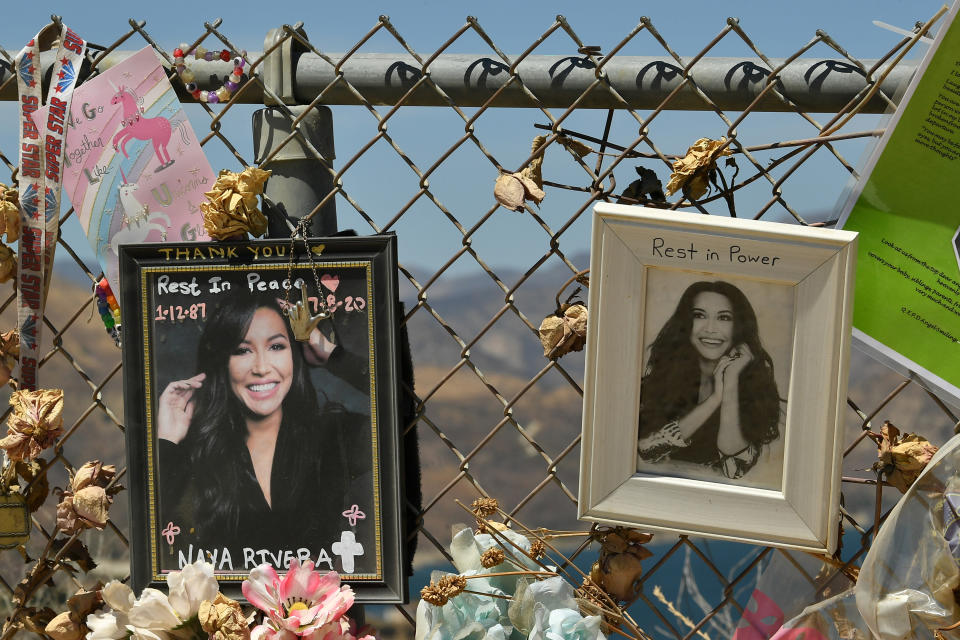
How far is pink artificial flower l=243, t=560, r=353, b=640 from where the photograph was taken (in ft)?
4.06

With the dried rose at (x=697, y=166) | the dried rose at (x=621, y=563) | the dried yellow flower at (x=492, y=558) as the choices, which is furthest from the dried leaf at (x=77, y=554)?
the dried rose at (x=697, y=166)

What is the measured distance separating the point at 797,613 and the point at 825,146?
60 centimetres

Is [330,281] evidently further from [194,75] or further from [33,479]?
[33,479]

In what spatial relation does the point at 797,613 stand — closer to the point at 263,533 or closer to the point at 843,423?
the point at 843,423

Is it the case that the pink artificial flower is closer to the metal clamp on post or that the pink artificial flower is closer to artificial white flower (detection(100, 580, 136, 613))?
artificial white flower (detection(100, 580, 136, 613))

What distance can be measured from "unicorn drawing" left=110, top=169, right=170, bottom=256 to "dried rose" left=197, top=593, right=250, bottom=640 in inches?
20.8

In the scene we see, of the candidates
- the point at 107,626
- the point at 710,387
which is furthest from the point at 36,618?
the point at 710,387

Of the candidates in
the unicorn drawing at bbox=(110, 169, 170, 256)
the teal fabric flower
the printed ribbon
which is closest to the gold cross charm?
the unicorn drawing at bbox=(110, 169, 170, 256)

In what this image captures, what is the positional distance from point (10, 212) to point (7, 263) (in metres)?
0.08

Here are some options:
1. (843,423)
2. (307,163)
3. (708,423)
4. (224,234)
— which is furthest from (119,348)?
(843,423)

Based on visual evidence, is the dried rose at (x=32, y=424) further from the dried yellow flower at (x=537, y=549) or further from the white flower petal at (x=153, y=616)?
the dried yellow flower at (x=537, y=549)

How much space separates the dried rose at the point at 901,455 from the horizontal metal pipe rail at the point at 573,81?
0.41 m

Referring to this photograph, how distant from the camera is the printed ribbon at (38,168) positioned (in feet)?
4.66

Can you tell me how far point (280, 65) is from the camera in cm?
133
